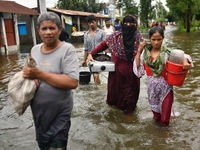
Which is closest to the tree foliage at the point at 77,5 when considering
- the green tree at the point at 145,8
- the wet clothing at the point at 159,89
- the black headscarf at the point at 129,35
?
the green tree at the point at 145,8

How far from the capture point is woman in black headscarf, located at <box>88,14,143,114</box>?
13.9 feet

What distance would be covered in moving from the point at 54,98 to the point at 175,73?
179cm

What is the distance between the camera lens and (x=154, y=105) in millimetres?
3947

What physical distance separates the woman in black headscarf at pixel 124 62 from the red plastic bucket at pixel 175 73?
0.92 m

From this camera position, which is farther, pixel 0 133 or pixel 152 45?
pixel 0 133

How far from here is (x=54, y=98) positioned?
230cm

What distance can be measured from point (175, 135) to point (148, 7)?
51613mm

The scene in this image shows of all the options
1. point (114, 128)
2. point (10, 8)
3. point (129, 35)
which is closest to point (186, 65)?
point (129, 35)

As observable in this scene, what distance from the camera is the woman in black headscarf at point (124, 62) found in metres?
4.23

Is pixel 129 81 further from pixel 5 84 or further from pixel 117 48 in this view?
pixel 5 84

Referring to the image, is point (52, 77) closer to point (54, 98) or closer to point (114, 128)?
point (54, 98)

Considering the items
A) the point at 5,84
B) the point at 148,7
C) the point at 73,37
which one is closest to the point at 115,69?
the point at 5,84

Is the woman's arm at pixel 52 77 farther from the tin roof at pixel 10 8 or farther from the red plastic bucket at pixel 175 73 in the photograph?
the tin roof at pixel 10 8

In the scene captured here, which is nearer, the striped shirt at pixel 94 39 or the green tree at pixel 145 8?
the striped shirt at pixel 94 39
